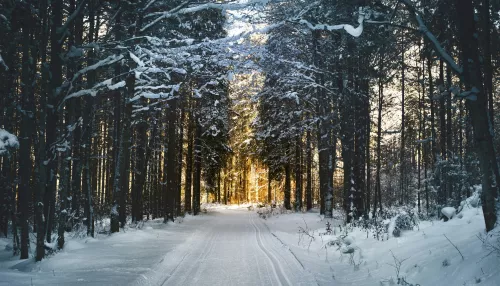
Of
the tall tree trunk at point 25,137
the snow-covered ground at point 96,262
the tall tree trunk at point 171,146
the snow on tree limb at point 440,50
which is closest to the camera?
the snow on tree limb at point 440,50

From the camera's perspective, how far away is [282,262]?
8820 millimetres

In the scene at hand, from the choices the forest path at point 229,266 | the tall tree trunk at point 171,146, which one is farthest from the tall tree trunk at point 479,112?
the tall tree trunk at point 171,146

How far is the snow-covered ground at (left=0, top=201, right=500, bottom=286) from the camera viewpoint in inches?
238

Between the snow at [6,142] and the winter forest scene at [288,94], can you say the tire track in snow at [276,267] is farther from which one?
the snow at [6,142]

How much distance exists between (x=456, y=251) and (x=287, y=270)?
3349mm

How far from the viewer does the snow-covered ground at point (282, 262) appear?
6039 millimetres

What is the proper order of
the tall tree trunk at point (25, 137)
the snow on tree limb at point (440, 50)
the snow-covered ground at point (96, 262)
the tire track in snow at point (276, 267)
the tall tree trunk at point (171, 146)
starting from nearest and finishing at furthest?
the snow on tree limb at point (440, 50) < the snow-covered ground at point (96, 262) < the tire track in snow at point (276, 267) < the tall tree trunk at point (25, 137) < the tall tree trunk at point (171, 146)

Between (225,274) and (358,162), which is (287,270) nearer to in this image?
(225,274)

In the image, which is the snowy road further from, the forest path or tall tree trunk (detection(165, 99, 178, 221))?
tall tree trunk (detection(165, 99, 178, 221))

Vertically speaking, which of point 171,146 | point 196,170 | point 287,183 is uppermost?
point 171,146

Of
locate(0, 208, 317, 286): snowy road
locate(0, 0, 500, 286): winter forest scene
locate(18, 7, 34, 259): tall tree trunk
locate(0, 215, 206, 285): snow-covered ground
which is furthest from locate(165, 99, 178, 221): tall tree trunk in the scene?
locate(18, 7, 34, 259): tall tree trunk

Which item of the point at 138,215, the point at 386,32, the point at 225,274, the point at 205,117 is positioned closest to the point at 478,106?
the point at 386,32

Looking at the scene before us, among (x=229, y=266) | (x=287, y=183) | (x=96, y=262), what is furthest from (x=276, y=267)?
(x=287, y=183)

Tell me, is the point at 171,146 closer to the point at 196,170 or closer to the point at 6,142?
the point at 196,170
